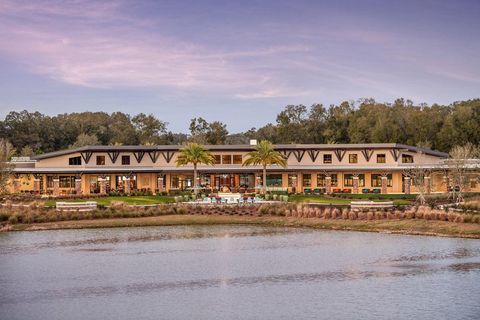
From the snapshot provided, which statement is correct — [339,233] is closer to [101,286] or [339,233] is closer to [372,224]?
[372,224]

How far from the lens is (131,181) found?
102625mm

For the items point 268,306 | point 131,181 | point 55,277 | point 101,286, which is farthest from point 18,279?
point 131,181

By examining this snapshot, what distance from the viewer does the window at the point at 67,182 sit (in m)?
101

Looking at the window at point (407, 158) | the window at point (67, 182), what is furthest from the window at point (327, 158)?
the window at point (67, 182)

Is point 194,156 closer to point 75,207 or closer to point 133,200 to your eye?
point 133,200

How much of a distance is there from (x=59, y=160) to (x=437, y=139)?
2412 inches

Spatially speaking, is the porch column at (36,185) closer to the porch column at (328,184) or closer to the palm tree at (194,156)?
the palm tree at (194,156)

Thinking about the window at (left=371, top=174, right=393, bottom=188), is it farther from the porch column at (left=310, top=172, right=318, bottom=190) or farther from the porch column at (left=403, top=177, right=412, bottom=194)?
the porch column at (left=310, top=172, right=318, bottom=190)

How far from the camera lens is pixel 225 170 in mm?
101062

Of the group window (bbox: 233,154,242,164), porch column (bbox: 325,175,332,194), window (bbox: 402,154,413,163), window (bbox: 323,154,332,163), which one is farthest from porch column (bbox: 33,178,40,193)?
window (bbox: 402,154,413,163)

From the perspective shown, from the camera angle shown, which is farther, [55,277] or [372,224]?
[372,224]

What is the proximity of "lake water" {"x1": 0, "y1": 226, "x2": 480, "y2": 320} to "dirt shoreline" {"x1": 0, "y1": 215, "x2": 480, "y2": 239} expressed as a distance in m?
2.63

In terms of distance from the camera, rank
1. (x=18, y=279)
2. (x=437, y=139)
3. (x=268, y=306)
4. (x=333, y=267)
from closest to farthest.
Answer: (x=268, y=306), (x=18, y=279), (x=333, y=267), (x=437, y=139)

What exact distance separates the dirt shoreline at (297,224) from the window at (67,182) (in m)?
35.9
